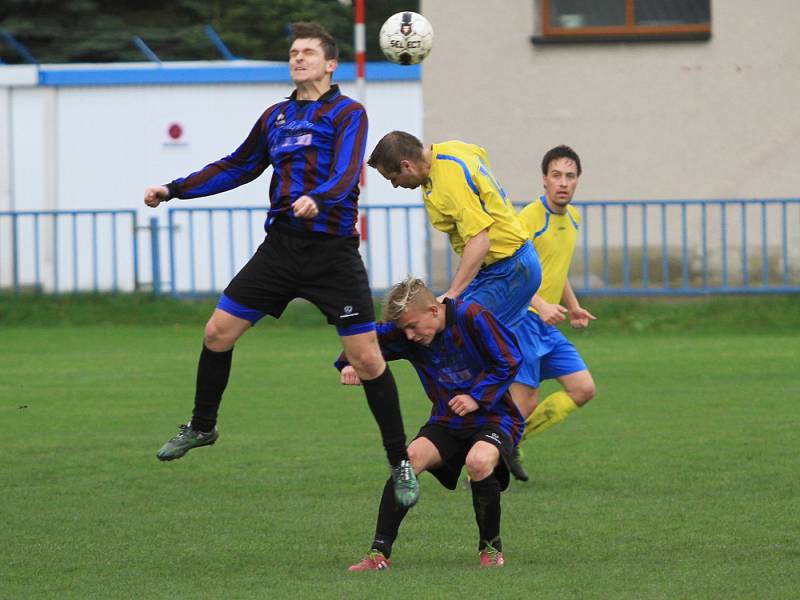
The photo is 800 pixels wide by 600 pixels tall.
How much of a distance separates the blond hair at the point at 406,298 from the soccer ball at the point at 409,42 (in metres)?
4.97

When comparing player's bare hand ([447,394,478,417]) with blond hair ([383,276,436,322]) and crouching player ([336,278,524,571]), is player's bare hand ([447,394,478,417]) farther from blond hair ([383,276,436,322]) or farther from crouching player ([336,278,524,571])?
blond hair ([383,276,436,322])

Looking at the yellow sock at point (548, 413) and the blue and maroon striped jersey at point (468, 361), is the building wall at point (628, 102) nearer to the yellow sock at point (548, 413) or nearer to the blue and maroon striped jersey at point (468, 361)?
the yellow sock at point (548, 413)

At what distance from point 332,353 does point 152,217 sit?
3.98 metres

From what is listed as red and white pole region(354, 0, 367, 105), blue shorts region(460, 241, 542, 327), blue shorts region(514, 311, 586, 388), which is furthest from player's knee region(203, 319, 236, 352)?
red and white pole region(354, 0, 367, 105)

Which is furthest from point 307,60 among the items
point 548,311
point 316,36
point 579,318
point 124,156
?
point 124,156

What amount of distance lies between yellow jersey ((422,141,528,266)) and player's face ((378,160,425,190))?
12 centimetres

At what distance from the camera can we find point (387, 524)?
6211mm

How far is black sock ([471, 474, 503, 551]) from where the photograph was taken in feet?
20.4

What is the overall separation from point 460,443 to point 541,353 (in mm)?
1979

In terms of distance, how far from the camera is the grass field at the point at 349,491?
590 cm

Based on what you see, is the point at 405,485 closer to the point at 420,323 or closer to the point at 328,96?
the point at 420,323

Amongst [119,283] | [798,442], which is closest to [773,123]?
[119,283]

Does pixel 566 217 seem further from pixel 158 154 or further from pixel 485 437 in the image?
pixel 158 154

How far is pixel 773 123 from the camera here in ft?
55.9
